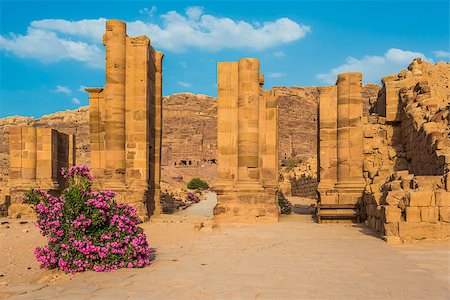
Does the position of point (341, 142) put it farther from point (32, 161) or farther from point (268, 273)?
point (32, 161)

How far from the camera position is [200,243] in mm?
9562

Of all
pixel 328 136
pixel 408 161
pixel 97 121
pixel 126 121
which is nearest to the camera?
pixel 408 161

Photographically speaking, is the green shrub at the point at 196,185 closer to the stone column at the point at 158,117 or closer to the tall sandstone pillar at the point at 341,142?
the stone column at the point at 158,117

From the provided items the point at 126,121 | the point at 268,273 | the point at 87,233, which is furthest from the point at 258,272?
the point at 126,121

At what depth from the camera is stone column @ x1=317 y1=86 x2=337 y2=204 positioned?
15789 mm

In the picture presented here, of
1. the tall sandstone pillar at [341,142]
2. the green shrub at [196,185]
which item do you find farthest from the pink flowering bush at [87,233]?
the green shrub at [196,185]

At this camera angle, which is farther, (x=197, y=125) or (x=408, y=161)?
(x=197, y=125)

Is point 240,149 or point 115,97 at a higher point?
point 115,97

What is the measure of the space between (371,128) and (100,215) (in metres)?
11.7

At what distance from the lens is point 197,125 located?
95250 millimetres

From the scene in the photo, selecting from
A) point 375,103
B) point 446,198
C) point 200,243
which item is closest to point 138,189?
point 200,243

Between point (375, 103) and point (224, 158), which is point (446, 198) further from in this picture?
point (375, 103)

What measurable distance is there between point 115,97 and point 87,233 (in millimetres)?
9630

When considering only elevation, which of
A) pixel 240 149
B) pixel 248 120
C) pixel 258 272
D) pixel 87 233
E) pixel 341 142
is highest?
pixel 248 120
